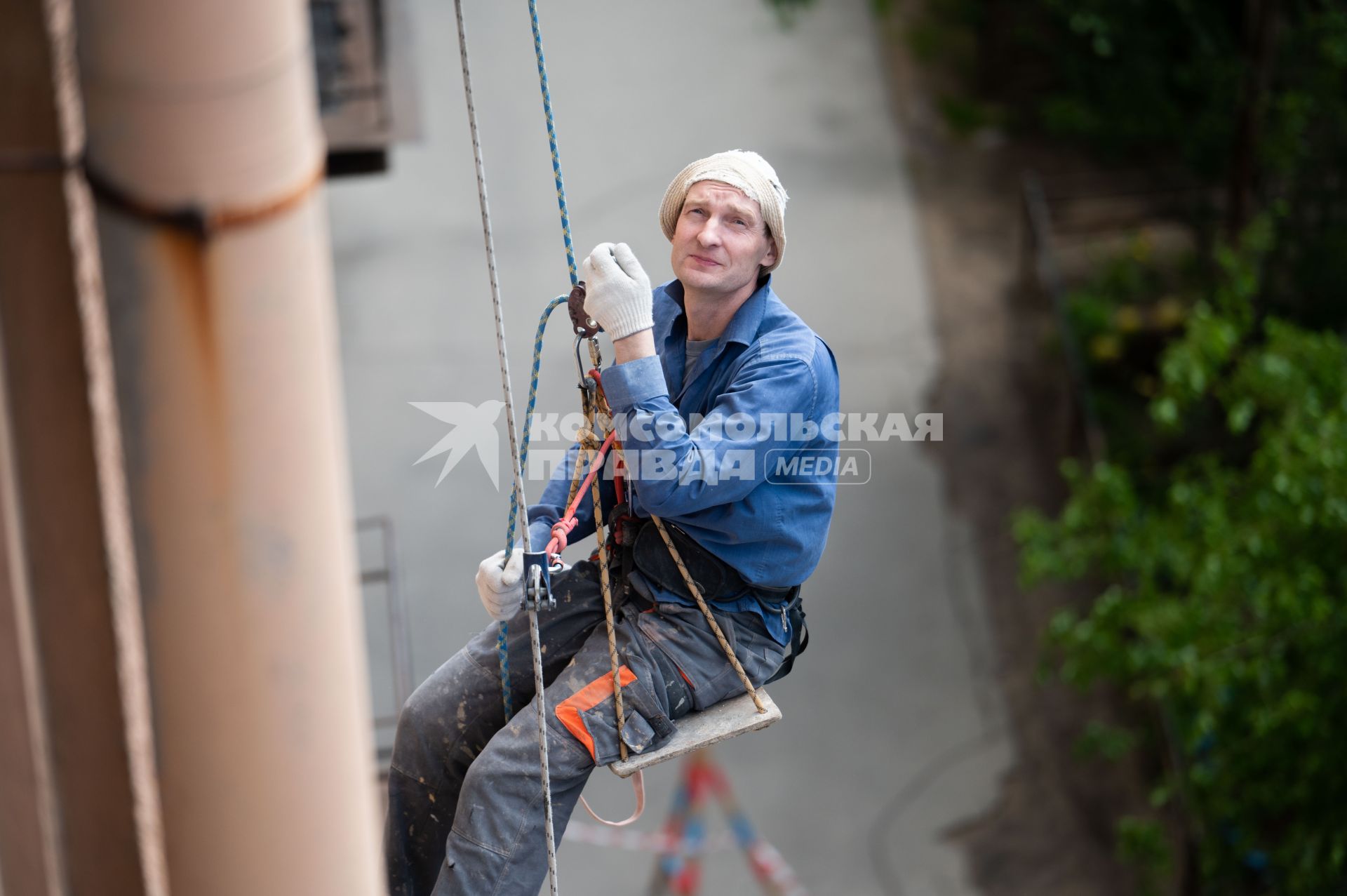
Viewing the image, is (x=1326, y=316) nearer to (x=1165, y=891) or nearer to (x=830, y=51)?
(x=1165, y=891)

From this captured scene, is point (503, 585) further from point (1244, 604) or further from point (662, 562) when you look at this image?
point (1244, 604)

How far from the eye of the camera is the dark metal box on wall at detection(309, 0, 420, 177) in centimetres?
766

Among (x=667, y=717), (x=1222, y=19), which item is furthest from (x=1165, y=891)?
(x=667, y=717)

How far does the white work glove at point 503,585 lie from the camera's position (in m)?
2.93

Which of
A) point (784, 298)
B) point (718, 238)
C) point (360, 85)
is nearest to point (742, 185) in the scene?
point (718, 238)

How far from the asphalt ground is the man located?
5280 mm

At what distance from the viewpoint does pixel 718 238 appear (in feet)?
9.53

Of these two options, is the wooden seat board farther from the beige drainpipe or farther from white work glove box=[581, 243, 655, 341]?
the beige drainpipe

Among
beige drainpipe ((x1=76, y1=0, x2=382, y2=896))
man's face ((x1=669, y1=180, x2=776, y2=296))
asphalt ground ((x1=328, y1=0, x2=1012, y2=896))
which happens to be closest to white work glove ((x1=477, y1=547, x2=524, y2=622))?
Result: man's face ((x1=669, y1=180, x2=776, y2=296))

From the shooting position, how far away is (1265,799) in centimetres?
685

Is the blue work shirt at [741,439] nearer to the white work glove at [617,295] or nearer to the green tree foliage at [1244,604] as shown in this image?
the white work glove at [617,295]

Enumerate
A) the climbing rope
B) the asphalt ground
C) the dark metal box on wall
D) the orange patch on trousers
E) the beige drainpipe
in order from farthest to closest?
the asphalt ground → the dark metal box on wall → the orange patch on trousers → the climbing rope → the beige drainpipe

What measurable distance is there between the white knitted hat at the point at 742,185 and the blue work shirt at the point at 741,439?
0.46 ft

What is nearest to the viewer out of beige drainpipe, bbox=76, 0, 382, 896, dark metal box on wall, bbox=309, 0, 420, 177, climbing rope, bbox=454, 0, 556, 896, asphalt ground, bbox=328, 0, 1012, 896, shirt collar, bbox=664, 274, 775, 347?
beige drainpipe, bbox=76, 0, 382, 896
